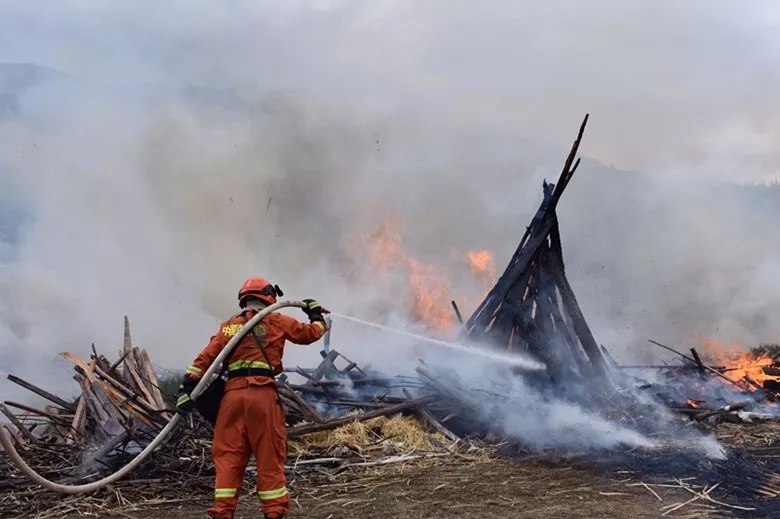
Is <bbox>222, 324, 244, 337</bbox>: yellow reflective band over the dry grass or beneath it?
over

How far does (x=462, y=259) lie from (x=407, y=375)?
12.3 meters

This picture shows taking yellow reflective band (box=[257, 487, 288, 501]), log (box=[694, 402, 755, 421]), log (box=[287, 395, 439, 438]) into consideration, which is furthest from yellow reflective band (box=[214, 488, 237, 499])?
log (box=[694, 402, 755, 421])

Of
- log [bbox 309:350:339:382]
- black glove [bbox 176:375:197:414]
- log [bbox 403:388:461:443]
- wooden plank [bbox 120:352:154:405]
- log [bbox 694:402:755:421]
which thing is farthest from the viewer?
log [bbox 309:350:339:382]

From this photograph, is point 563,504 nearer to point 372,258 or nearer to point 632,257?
point 372,258

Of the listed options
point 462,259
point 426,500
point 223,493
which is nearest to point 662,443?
point 426,500

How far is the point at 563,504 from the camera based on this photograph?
558 centimetres

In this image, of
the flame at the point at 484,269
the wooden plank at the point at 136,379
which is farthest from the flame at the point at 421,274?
the wooden plank at the point at 136,379

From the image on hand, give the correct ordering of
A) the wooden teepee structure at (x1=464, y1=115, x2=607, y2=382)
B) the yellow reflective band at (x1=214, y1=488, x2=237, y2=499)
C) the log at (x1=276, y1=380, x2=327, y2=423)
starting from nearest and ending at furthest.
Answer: the yellow reflective band at (x1=214, y1=488, x2=237, y2=499) < the log at (x1=276, y1=380, x2=327, y2=423) < the wooden teepee structure at (x1=464, y1=115, x2=607, y2=382)

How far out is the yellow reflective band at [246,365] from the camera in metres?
4.99

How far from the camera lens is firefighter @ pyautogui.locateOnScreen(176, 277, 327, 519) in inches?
180

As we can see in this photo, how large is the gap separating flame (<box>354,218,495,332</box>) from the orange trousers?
28.5 ft

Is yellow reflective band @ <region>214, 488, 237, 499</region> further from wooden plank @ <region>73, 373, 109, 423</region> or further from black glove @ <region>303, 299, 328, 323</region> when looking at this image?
wooden plank @ <region>73, 373, 109, 423</region>

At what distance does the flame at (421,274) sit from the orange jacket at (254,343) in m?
8.21

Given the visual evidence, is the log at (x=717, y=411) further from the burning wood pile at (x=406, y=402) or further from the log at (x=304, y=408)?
the log at (x=304, y=408)
